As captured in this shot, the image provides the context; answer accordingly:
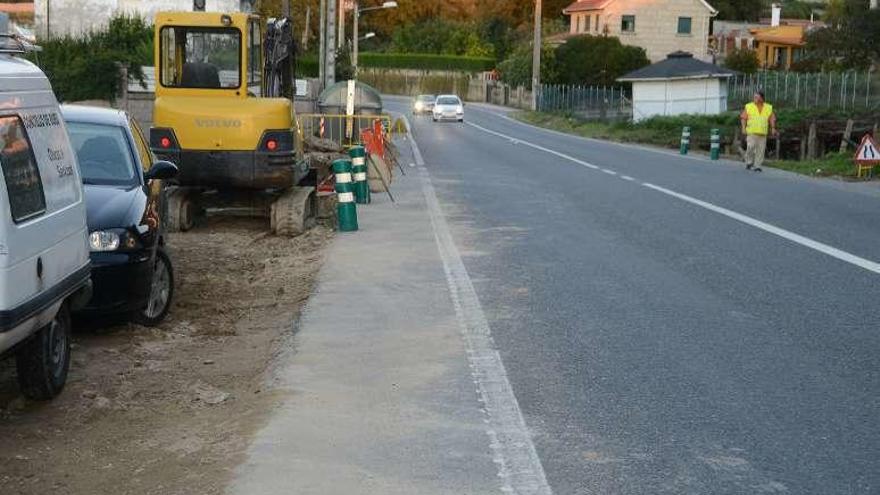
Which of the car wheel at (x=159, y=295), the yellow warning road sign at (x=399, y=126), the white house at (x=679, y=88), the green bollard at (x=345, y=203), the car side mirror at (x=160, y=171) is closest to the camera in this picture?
the car wheel at (x=159, y=295)

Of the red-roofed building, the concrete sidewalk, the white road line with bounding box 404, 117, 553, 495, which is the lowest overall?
the concrete sidewalk

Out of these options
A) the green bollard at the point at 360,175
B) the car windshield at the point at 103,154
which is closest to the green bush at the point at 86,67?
the green bollard at the point at 360,175

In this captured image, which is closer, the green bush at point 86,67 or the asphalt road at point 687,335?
the asphalt road at point 687,335

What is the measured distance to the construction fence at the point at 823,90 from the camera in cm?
5222

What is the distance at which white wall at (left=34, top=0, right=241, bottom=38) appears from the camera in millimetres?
61469

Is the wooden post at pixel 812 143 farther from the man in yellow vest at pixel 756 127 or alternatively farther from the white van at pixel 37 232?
the white van at pixel 37 232

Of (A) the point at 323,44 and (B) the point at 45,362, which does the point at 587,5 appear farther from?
(B) the point at 45,362

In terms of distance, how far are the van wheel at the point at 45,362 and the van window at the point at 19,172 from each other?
0.85 meters

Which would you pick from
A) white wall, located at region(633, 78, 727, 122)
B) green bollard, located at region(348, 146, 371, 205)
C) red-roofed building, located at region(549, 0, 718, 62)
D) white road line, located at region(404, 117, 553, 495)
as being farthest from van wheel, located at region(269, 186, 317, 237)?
red-roofed building, located at region(549, 0, 718, 62)

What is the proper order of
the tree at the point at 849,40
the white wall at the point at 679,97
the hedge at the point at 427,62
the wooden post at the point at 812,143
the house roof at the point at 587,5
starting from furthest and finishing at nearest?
the hedge at the point at 427,62, the house roof at the point at 587,5, the tree at the point at 849,40, the white wall at the point at 679,97, the wooden post at the point at 812,143

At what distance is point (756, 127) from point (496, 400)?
23380 mm

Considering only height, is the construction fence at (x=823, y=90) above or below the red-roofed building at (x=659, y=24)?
below

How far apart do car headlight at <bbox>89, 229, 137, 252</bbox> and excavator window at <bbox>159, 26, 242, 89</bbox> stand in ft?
28.0

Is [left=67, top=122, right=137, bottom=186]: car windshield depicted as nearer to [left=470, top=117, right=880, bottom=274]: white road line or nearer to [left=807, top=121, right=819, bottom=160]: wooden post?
[left=470, top=117, right=880, bottom=274]: white road line
